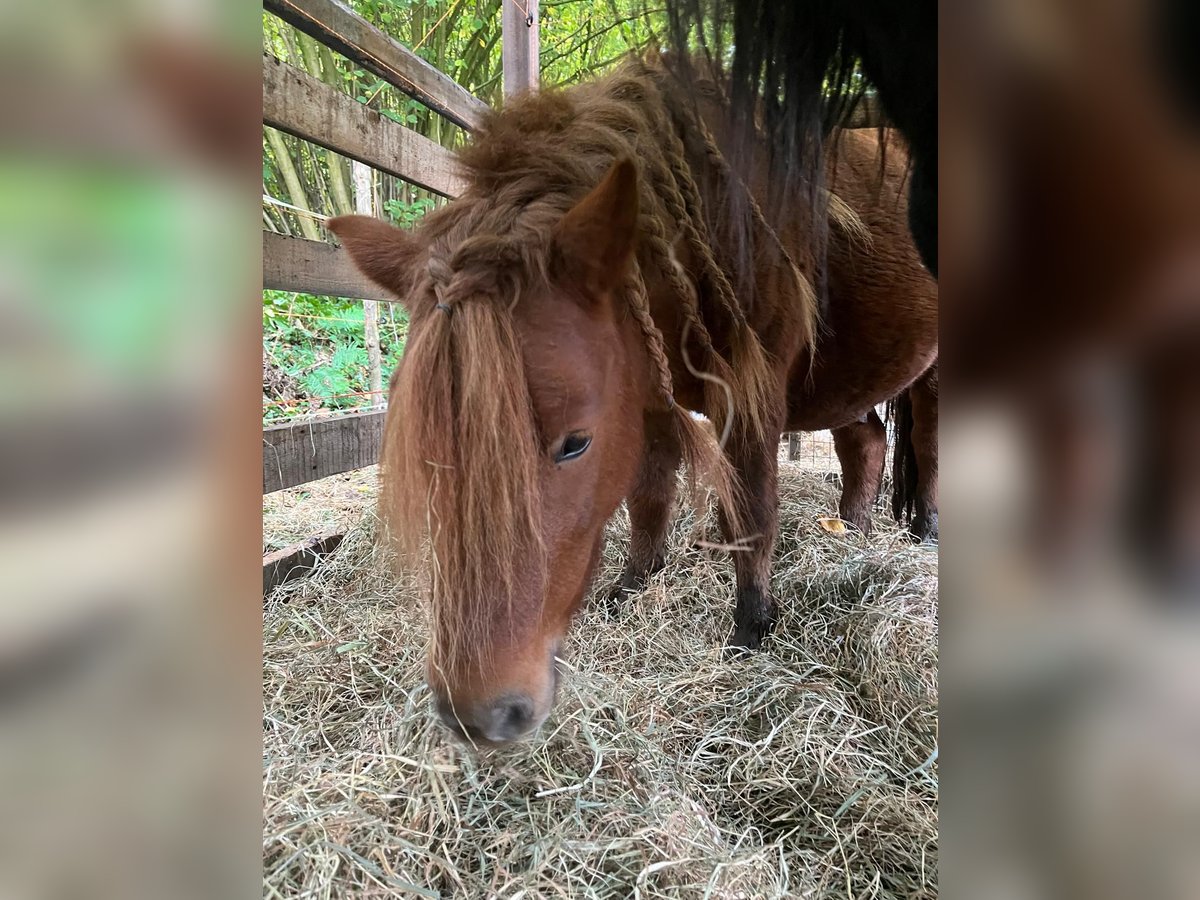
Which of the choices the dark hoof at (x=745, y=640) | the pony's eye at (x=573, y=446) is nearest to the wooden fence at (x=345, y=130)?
the pony's eye at (x=573, y=446)

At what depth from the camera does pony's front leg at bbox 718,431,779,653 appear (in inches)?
68.0

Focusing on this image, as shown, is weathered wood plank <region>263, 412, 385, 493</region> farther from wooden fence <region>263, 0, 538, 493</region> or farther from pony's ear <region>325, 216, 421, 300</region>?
pony's ear <region>325, 216, 421, 300</region>

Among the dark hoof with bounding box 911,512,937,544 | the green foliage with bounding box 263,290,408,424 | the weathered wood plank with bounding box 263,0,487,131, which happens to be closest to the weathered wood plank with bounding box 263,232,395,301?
the weathered wood plank with bounding box 263,0,487,131

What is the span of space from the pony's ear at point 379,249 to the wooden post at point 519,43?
141cm

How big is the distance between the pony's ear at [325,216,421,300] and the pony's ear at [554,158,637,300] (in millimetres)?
353

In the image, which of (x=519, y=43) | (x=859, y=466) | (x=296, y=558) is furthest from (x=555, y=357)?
(x=859, y=466)

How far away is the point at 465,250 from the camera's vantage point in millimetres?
1018

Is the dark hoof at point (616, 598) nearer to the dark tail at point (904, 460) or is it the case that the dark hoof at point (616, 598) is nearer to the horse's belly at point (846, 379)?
the horse's belly at point (846, 379)

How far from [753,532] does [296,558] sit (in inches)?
63.1

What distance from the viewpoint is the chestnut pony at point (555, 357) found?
96 cm

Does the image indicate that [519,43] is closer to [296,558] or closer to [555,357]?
[555,357]

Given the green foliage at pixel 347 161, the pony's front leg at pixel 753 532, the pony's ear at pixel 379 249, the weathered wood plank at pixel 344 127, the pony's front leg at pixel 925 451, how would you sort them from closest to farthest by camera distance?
1. the pony's ear at pixel 379 249
2. the weathered wood plank at pixel 344 127
3. the pony's front leg at pixel 753 532
4. the pony's front leg at pixel 925 451
5. the green foliage at pixel 347 161
